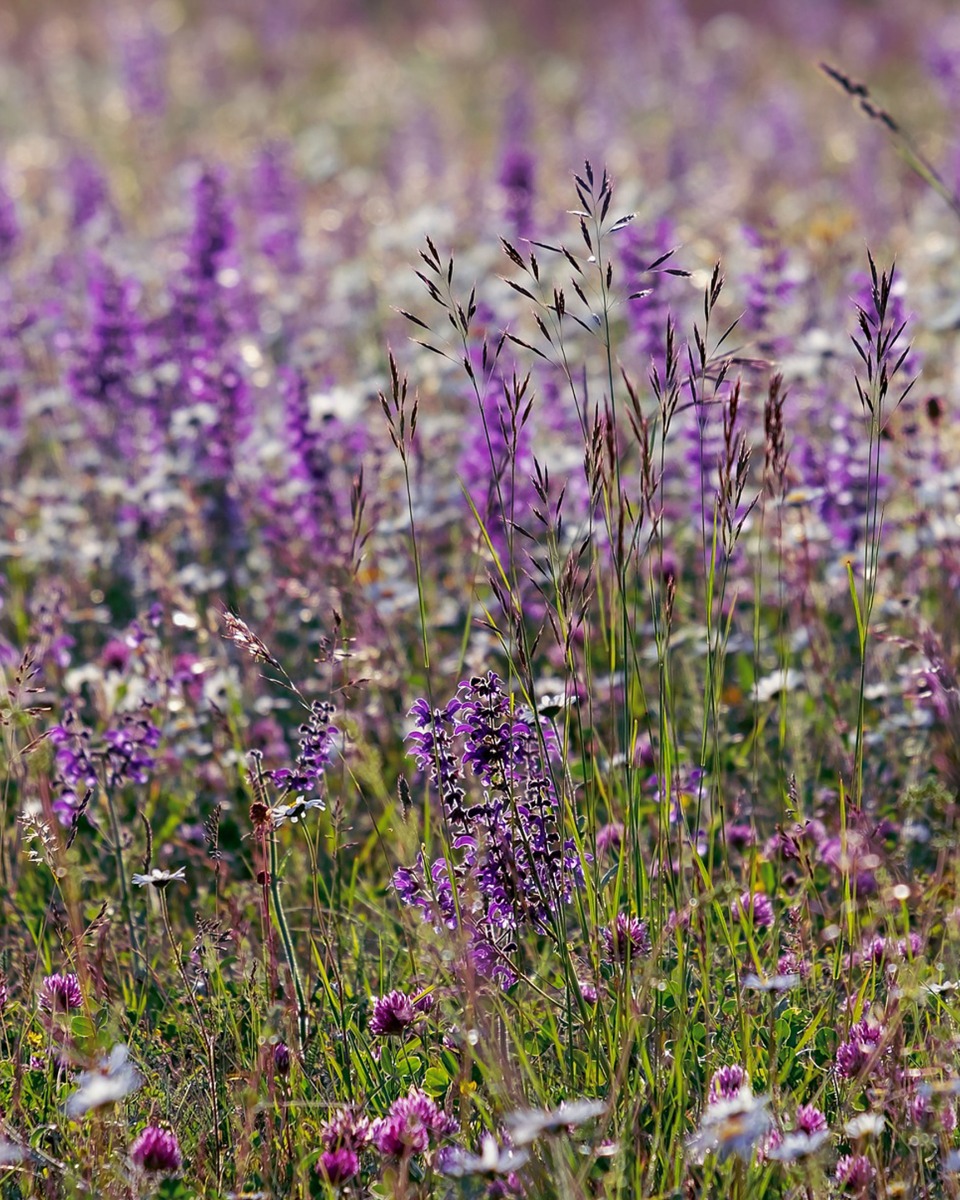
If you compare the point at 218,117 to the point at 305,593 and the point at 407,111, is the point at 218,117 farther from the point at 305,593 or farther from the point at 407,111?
the point at 305,593

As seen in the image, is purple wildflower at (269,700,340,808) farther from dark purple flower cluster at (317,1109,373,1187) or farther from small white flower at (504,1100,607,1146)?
small white flower at (504,1100,607,1146)

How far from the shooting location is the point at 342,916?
9.12 feet

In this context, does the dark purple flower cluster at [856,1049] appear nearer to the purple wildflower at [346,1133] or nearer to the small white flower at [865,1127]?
the small white flower at [865,1127]

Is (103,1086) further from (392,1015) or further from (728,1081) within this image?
(728,1081)

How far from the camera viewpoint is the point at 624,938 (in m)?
2.12

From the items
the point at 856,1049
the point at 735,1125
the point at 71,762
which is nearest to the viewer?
the point at 735,1125

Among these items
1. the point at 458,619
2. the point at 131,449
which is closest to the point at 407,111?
the point at 131,449

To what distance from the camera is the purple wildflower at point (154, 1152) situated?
1.85 metres

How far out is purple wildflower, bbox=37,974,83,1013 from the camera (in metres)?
2.28

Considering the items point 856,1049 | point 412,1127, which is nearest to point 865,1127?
point 856,1049

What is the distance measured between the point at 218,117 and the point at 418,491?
12.4m

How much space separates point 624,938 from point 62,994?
889 mm

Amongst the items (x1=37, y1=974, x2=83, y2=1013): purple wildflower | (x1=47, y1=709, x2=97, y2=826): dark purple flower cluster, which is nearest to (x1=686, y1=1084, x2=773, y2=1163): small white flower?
(x1=37, y1=974, x2=83, y2=1013): purple wildflower

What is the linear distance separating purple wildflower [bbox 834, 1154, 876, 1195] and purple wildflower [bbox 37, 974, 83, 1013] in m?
1.15
